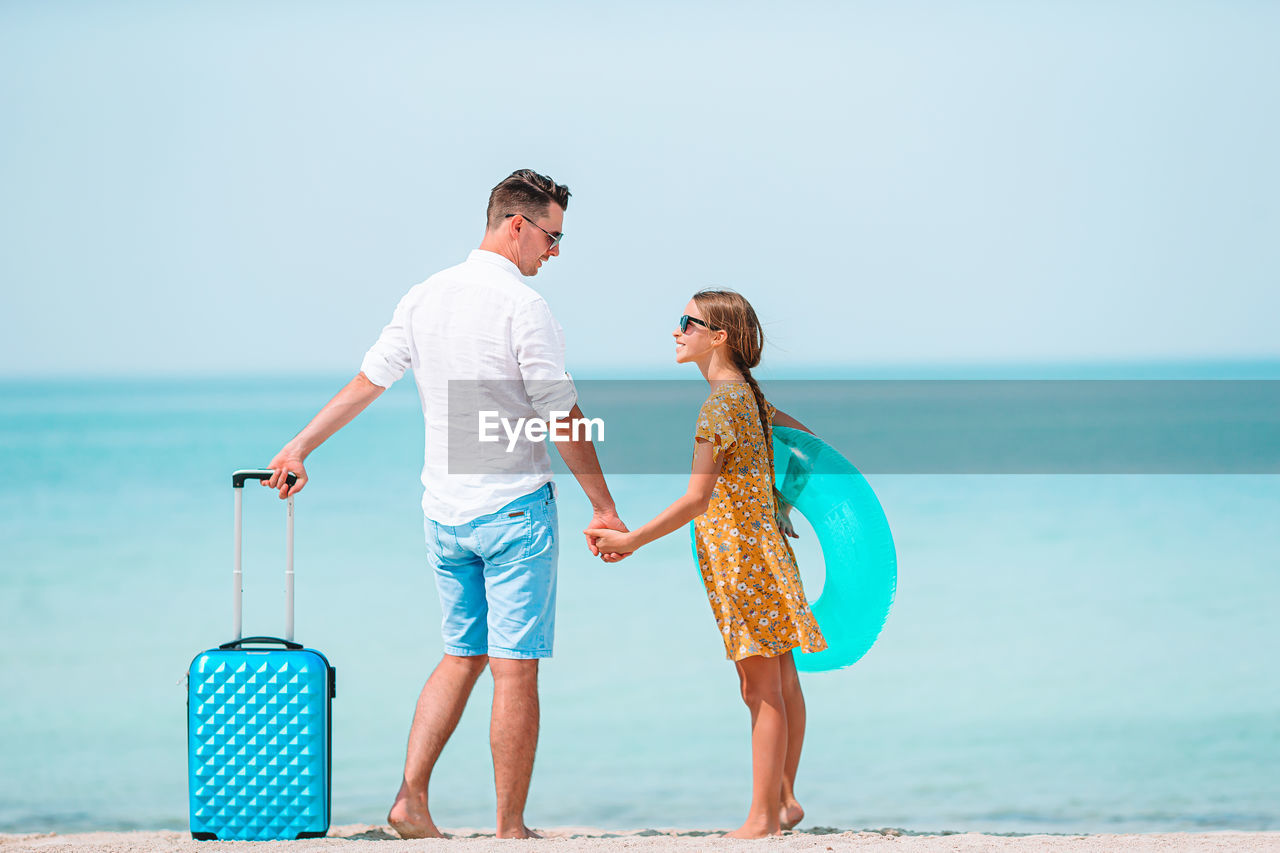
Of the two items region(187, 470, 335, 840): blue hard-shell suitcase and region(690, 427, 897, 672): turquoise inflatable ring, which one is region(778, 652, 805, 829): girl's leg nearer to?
region(690, 427, 897, 672): turquoise inflatable ring

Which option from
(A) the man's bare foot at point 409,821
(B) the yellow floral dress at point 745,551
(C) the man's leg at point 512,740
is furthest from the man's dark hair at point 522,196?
(A) the man's bare foot at point 409,821

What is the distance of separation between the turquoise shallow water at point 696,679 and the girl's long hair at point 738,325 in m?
1.32

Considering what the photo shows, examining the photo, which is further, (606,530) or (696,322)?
(696,322)

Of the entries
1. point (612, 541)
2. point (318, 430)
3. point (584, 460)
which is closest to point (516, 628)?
point (612, 541)

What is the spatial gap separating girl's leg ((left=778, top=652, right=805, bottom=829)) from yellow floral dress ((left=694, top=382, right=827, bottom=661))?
0.13m

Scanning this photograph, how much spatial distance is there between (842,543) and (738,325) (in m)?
0.62

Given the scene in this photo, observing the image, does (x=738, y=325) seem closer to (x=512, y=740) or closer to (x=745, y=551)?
(x=745, y=551)

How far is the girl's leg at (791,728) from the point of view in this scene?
2.62m

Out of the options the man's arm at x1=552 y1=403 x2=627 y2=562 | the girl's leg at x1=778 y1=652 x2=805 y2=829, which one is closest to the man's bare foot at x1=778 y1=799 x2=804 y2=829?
the girl's leg at x1=778 y1=652 x2=805 y2=829

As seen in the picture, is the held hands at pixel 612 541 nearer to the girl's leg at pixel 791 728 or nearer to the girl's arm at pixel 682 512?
the girl's arm at pixel 682 512

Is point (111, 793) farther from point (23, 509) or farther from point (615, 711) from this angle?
point (23, 509)

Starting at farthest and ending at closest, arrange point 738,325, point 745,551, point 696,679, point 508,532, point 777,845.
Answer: point 696,679, point 738,325, point 745,551, point 508,532, point 777,845

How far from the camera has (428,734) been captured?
2533mm

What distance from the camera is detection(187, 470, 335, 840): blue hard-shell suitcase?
2354 millimetres
